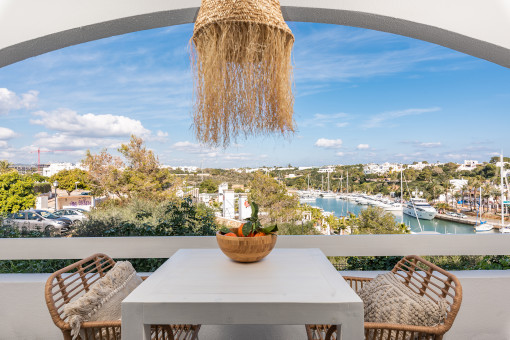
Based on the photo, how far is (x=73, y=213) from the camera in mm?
3594

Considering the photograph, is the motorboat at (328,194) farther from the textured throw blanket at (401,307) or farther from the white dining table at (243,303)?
the white dining table at (243,303)

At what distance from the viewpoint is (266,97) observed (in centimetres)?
164

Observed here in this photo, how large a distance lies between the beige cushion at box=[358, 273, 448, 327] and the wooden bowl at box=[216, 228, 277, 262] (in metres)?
0.58

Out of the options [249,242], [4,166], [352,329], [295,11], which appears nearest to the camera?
[352,329]

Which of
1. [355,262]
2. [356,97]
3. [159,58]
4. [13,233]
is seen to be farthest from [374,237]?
[159,58]

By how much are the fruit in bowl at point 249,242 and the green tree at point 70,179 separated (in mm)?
2763

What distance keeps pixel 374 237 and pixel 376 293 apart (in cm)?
122

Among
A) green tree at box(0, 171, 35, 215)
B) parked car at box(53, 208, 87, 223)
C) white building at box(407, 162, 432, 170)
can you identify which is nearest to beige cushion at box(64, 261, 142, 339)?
parked car at box(53, 208, 87, 223)

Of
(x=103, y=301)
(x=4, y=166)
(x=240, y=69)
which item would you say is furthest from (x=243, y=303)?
(x=4, y=166)

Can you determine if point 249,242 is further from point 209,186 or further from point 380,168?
point 380,168

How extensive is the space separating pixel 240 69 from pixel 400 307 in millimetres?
1313

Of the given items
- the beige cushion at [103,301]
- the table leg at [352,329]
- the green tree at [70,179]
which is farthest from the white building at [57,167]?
the table leg at [352,329]

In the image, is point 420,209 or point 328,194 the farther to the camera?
point 328,194

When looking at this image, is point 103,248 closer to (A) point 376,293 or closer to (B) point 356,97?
(A) point 376,293
